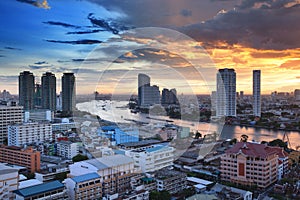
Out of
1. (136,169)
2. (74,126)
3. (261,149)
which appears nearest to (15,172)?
(136,169)

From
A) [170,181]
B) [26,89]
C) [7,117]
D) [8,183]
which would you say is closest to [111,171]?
[170,181]

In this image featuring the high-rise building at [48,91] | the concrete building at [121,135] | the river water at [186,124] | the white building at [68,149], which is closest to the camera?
the white building at [68,149]

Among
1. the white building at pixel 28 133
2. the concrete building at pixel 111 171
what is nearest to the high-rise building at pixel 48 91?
the white building at pixel 28 133

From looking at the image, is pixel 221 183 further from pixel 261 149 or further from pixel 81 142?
pixel 81 142

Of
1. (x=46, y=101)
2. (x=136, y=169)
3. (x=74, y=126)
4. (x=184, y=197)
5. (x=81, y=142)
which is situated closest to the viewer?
(x=184, y=197)

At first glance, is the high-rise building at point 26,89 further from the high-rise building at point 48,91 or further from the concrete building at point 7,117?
the concrete building at point 7,117
